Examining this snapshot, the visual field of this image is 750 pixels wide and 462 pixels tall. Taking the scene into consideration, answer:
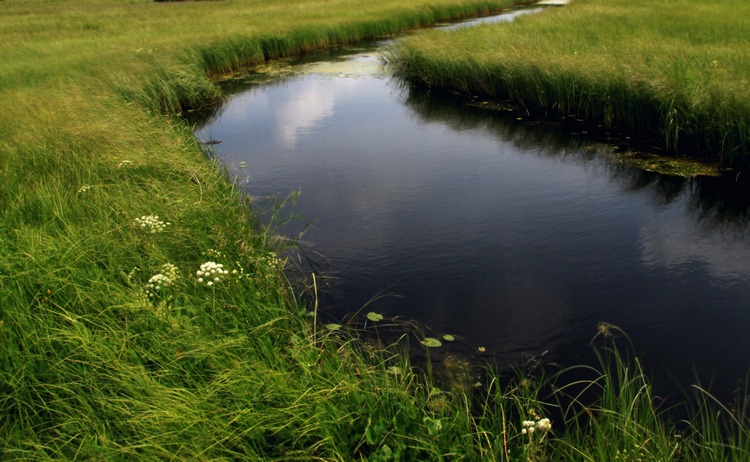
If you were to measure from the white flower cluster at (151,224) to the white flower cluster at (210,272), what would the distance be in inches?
32.5

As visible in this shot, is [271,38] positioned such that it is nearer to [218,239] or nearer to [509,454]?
[218,239]

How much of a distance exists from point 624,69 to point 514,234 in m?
5.07

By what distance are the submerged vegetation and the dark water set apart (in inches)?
18.1

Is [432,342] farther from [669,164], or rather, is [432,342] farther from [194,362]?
[669,164]

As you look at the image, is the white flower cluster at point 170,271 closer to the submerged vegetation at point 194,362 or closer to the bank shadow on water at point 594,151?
the submerged vegetation at point 194,362

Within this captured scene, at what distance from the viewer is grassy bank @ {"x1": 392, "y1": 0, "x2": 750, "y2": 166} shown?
845 centimetres

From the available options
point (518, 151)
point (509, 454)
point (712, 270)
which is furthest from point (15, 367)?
point (518, 151)

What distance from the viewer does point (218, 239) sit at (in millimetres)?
5152

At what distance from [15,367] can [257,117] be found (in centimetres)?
1001

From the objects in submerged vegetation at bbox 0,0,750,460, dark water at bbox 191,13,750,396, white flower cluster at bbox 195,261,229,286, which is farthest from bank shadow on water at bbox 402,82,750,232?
white flower cluster at bbox 195,261,229,286

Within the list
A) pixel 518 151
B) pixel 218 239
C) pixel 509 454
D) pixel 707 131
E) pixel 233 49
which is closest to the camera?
pixel 509 454

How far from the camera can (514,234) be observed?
6676 millimetres

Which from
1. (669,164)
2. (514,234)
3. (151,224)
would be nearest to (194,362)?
(151,224)

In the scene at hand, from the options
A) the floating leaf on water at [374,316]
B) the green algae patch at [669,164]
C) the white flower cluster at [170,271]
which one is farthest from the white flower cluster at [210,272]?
the green algae patch at [669,164]
